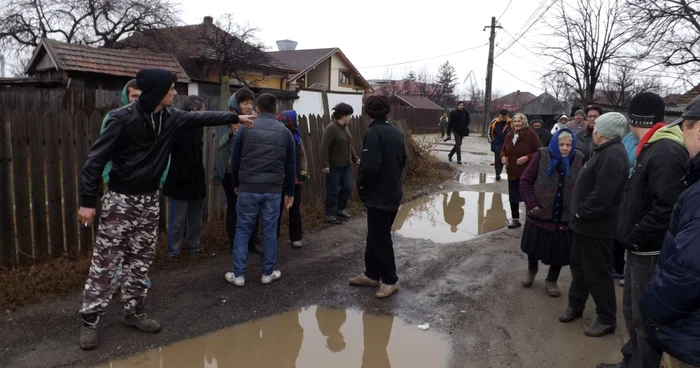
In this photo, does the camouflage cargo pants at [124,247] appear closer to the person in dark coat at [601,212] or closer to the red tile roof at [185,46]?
the person in dark coat at [601,212]

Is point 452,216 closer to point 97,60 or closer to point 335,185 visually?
point 335,185

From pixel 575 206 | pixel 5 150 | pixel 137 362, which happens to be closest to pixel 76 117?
pixel 5 150

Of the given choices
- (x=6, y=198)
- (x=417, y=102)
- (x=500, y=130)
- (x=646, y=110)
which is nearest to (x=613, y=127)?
(x=646, y=110)

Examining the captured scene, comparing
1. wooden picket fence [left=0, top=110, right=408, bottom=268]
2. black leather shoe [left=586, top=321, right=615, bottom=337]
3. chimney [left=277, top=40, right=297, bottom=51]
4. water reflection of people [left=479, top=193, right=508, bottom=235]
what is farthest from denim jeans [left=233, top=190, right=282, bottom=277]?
chimney [left=277, top=40, right=297, bottom=51]

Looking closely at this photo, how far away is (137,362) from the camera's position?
3.53m

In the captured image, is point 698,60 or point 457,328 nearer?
point 457,328

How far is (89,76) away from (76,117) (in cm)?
1371

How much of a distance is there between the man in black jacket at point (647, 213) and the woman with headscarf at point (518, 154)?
3.98 meters

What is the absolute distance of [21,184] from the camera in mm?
4770

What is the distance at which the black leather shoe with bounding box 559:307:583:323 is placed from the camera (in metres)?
4.37

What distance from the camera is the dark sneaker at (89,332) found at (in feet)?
11.9

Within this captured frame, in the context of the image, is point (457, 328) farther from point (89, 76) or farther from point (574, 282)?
point (89, 76)

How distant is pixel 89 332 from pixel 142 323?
39 cm

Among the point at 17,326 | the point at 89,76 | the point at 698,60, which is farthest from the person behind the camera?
the point at 698,60
